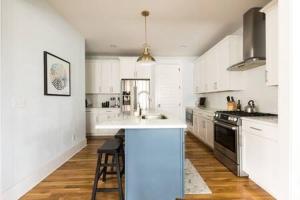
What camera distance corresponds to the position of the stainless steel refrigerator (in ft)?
18.1

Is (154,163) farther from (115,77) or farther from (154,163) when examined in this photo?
(115,77)

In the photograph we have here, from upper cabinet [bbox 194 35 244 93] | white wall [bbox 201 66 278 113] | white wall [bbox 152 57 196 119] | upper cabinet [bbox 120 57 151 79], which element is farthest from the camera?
white wall [bbox 152 57 196 119]

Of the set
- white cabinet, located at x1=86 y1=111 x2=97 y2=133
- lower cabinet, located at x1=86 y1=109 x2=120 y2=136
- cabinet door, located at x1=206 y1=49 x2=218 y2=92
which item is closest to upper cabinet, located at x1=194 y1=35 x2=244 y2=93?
cabinet door, located at x1=206 y1=49 x2=218 y2=92

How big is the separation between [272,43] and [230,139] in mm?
1543

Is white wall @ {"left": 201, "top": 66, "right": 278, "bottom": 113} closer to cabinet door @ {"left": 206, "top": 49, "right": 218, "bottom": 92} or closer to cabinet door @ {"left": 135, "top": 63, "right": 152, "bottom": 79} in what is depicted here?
cabinet door @ {"left": 206, "top": 49, "right": 218, "bottom": 92}

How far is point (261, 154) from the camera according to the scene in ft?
7.70

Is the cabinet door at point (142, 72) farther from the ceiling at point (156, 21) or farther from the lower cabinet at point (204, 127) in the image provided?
the lower cabinet at point (204, 127)

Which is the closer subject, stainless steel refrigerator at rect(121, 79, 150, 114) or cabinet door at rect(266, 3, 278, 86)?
cabinet door at rect(266, 3, 278, 86)

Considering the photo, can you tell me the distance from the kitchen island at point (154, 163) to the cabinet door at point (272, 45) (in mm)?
1463

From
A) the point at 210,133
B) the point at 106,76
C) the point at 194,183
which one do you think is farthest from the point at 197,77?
the point at 194,183

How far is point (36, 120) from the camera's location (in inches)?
101

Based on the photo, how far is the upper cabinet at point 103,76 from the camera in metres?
5.75

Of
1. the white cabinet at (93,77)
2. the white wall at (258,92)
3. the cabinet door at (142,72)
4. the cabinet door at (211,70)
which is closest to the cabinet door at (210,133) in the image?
the white wall at (258,92)

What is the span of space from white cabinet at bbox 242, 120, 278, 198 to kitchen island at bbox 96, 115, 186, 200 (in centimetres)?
110
